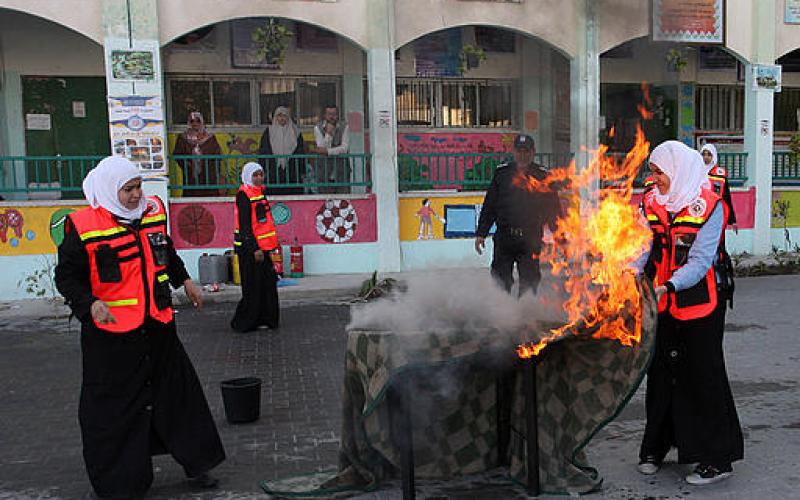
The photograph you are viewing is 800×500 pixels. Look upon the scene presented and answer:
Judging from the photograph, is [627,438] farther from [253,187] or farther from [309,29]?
[309,29]

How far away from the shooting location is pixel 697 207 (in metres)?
4.41

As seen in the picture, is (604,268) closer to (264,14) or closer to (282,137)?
(264,14)

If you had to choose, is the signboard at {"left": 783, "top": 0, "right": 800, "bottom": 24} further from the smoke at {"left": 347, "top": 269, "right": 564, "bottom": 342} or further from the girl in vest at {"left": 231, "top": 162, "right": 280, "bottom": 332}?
the smoke at {"left": 347, "top": 269, "right": 564, "bottom": 342}

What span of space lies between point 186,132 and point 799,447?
1115 centimetres

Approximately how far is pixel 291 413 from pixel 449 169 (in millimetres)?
8924

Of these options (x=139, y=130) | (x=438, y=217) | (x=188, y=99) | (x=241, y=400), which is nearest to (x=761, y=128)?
(x=438, y=217)

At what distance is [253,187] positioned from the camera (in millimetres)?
9023

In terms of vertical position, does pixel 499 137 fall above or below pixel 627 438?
above

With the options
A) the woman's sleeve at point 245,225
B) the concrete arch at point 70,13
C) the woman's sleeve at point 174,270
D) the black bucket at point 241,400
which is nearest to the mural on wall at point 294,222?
the concrete arch at point 70,13

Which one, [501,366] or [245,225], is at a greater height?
[245,225]

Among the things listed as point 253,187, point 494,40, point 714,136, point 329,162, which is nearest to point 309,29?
point 329,162

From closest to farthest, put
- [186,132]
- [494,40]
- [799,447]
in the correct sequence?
[799,447] → [186,132] → [494,40]

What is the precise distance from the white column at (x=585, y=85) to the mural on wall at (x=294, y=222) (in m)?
3.76

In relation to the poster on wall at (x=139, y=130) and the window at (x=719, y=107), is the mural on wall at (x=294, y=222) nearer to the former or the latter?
the poster on wall at (x=139, y=130)
